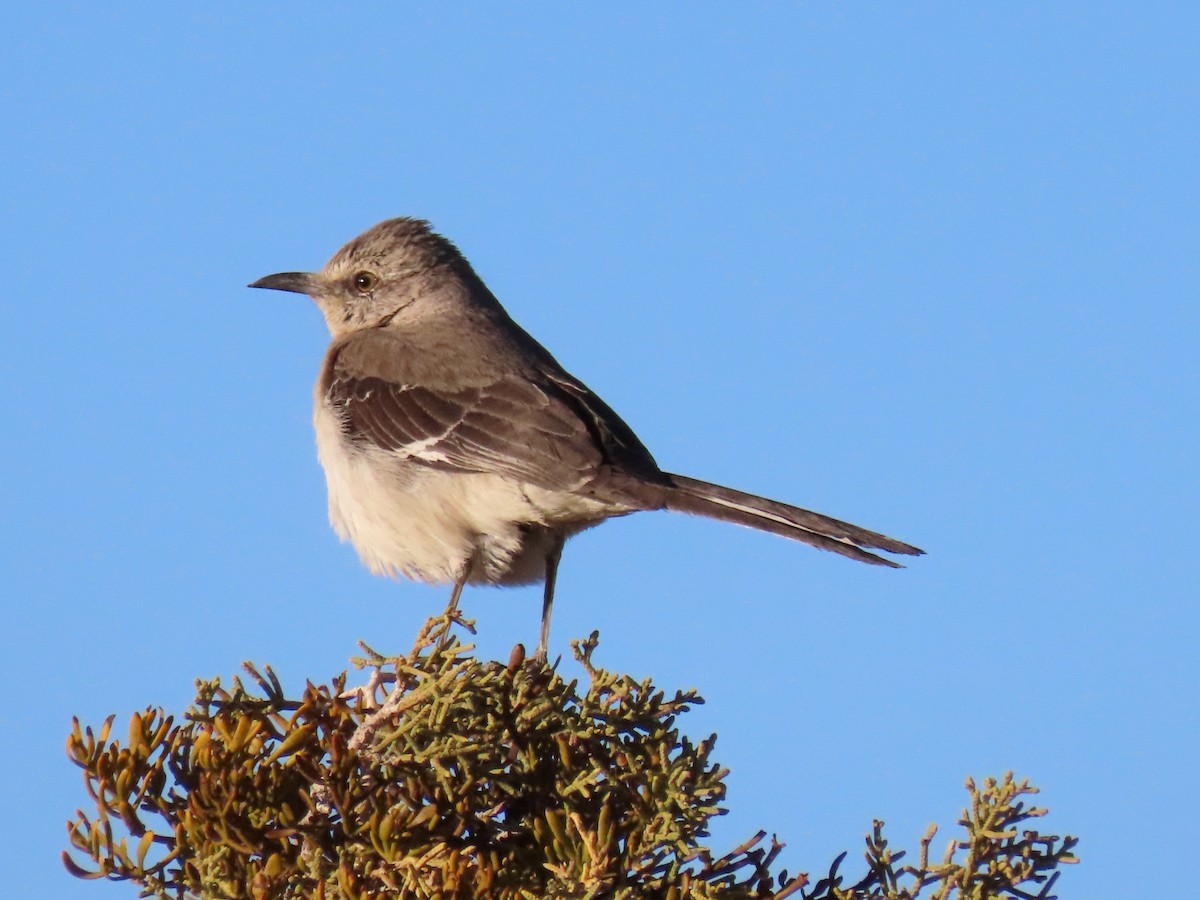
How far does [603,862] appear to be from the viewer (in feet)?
10.9

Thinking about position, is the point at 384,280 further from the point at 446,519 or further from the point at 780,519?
the point at 780,519

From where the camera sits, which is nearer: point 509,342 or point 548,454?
point 548,454

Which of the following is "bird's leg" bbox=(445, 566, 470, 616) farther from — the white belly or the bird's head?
the bird's head

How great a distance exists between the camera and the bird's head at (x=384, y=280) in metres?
7.66

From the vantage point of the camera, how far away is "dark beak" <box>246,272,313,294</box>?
7.79m

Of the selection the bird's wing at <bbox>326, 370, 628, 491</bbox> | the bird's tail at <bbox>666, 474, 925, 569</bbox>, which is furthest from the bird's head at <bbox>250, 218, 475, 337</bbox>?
the bird's tail at <bbox>666, 474, 925, 569</bbox>

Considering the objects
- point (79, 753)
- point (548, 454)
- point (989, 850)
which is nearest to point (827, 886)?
point (989, 850)

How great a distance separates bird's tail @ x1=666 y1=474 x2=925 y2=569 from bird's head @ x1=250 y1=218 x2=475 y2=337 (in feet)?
8.65

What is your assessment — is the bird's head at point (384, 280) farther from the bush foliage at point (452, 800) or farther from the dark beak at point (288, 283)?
the bush foliage at point (452, 800)

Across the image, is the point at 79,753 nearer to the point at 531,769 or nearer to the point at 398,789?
the point at 398,789

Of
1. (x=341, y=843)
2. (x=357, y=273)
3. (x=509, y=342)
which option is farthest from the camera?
(x=357, y=273)

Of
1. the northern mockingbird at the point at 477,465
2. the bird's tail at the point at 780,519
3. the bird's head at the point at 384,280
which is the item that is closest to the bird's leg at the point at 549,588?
the northern mockingbird at the point at 477,465

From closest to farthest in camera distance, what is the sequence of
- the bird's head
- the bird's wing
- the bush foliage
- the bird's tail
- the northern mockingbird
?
the bush foliage, the bird's tail, the northern mockingbird, the bird's wing, the bird's head

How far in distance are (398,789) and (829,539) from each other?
185 centimetres
